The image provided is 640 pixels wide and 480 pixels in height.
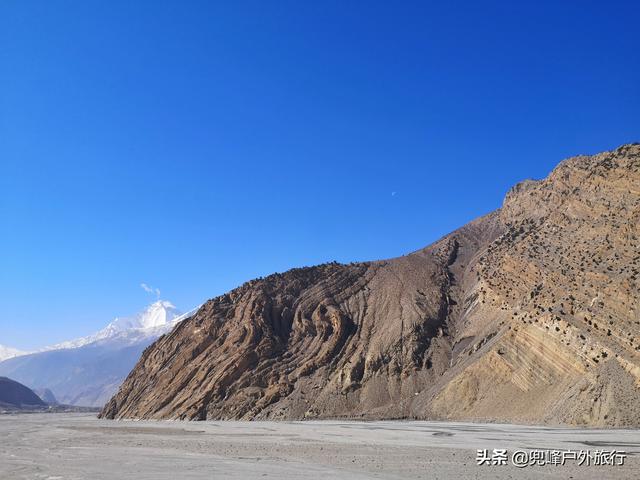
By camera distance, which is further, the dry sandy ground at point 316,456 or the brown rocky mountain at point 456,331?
the brown rocky mountain at point 456,331

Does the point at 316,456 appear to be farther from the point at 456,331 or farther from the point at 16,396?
the point at 16,396

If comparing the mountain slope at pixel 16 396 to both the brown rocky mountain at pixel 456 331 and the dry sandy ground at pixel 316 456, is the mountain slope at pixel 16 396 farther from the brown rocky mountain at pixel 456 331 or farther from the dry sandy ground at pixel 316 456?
the dry sandy ground at pixel 316 456

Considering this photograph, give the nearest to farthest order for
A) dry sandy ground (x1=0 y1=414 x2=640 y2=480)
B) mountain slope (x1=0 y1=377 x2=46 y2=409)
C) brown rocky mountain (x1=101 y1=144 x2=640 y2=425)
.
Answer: dry sandy ground (x1=0 y1=414 x2=640 y2=480)
brown rocky mountain (x1=101 y1=144 x2=640 y2=425)
mountain slope (x1=0 y1=377 x2=46 y2=409)

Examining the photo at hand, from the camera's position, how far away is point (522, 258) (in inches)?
2160

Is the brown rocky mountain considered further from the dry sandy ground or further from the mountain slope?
the mountain slope

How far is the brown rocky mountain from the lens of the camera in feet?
128

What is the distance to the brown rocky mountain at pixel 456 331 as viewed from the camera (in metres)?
39.1

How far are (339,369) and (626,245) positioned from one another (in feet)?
96.4

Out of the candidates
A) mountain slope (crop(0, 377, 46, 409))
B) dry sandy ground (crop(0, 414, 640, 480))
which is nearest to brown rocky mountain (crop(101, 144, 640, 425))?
dry sandy ground (crop(0, 414, 640, 480))

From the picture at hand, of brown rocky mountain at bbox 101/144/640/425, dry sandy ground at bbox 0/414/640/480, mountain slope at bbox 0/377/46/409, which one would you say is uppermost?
brown rocky mountain at bbox 101/144/640/425

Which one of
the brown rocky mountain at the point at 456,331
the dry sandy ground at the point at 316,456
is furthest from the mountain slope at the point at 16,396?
the dry sandy ground at the point at 316,456

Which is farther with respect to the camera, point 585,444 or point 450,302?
point 450,302

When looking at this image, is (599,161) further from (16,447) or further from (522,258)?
(16,447)

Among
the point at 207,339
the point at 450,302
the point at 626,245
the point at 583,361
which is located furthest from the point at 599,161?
the point at 207,339
